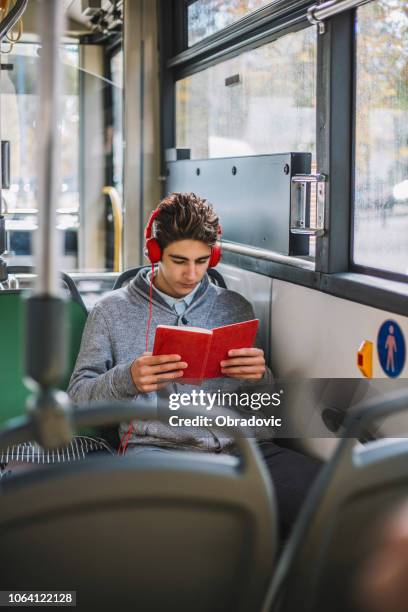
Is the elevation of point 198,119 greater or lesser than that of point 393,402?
greater

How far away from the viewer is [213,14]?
12.0 feet

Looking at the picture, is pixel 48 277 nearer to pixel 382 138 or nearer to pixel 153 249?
pixel 382 138

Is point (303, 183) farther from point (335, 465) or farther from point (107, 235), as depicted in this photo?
point (107, 235)

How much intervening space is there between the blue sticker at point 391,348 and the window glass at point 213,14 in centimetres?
129

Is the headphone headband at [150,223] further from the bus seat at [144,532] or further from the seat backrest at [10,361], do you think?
the bus seat at [144,532]

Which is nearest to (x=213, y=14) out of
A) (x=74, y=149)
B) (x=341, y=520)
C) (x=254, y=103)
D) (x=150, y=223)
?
(x=254, y=103)

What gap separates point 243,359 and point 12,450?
0.78 metres

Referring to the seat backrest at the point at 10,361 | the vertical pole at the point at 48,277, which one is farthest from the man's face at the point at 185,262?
the vertical pole at the point at 48,277

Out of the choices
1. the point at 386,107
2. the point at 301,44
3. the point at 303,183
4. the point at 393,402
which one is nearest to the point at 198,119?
the point at 301,44

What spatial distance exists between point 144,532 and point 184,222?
5.62 feet

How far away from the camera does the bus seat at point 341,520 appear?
103cm

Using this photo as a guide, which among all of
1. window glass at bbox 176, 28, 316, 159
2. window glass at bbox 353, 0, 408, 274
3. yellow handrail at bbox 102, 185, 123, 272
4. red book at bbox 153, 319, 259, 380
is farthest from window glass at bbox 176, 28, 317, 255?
yellow handrail at bbox 102, 185, 123, 272

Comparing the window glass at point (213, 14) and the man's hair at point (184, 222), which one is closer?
the man's hair at point (184, 222)

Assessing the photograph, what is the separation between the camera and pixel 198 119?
4.08m
